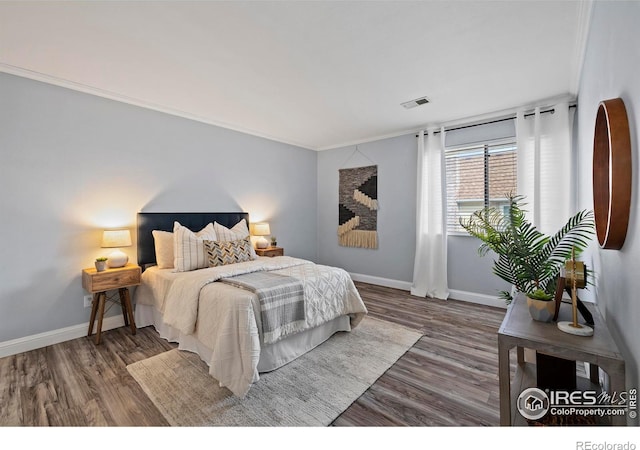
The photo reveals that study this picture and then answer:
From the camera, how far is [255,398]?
1.91m

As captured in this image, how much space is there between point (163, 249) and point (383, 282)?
3309 millimetres

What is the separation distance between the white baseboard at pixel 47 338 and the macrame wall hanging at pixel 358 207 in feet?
11.7

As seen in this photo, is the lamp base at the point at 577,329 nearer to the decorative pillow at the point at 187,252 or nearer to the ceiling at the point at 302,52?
the ceiling at the point at 302,52

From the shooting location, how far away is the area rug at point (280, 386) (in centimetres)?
173

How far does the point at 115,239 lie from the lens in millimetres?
2879

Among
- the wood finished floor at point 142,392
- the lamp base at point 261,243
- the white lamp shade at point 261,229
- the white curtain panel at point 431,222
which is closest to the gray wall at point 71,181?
the wood finished floor at point 142,392

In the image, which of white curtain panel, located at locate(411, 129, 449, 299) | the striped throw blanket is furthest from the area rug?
white curtain panel, located at locate(411, 129, 449, 299)

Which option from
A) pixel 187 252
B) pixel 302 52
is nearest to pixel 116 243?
pixel 187 252

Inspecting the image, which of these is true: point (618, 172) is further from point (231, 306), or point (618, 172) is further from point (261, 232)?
point (261, 232)

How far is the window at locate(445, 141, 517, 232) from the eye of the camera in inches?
143

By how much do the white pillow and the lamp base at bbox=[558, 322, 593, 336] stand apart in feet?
9.70

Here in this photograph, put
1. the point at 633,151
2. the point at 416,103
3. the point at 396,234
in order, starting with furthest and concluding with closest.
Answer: the point at 396,234, the point at 416,103, the point at 633,151
